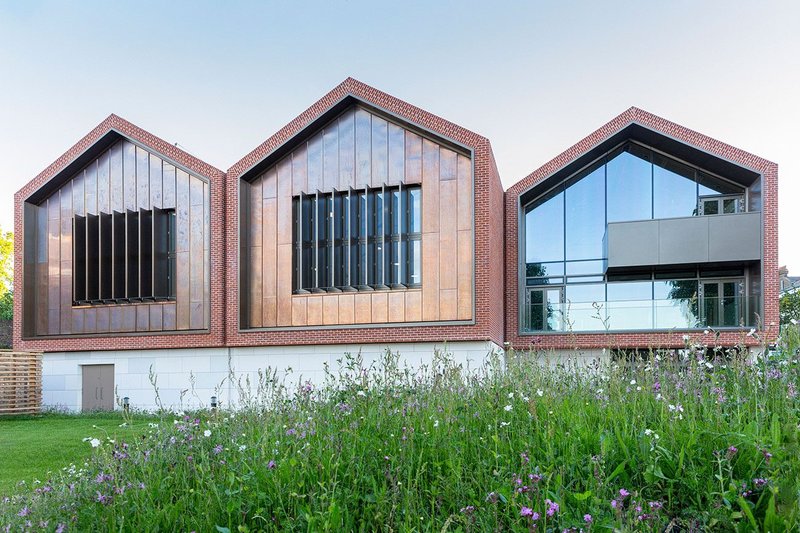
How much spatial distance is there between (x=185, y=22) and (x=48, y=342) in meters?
12.7

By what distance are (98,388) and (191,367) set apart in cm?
398

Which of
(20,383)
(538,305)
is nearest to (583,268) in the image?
(538,305)

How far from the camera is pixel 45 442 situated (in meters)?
13.1

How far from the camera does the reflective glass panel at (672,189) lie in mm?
21484

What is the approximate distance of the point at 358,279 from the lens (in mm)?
19234

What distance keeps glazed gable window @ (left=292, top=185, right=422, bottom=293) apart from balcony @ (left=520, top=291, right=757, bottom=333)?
5617mm

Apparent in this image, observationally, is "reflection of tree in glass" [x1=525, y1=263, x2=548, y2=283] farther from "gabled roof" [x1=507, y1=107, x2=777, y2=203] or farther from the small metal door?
the small metal door

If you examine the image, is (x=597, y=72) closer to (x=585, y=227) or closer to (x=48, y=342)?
(x=585, y=227)

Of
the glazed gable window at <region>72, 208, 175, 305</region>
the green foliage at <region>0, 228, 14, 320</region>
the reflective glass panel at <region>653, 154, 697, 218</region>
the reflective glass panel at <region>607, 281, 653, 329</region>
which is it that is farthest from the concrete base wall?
the green foliage at <region>0, 228, 14, 320</region>

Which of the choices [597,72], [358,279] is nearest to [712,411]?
[358,279]

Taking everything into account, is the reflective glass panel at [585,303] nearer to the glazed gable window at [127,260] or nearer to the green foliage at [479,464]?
the glazed gable window at [127,260]

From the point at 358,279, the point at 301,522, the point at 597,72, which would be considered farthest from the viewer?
the point at 597,72

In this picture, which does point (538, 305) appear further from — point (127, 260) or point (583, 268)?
point (127, 260)

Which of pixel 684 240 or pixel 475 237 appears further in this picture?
pixel 684 240
